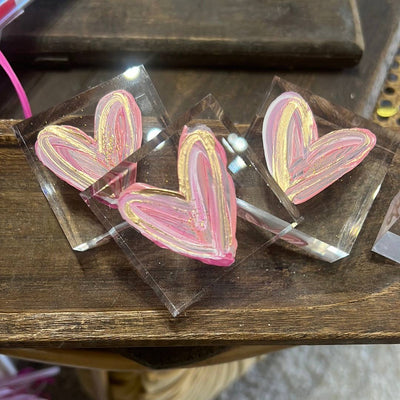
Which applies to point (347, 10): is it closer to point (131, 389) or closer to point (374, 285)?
point (374, 285)

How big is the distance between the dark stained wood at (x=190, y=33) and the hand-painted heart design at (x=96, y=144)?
188 millimetres

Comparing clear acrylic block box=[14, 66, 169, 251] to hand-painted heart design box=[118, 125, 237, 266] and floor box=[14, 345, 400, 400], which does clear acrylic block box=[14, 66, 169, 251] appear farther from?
floor box=[14, 345, 400, 400]

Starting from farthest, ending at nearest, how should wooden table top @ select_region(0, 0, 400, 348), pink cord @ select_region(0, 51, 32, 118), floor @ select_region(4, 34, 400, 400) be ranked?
1. floor @ select_region(4, 34, 400, 400)
2. pink cord @ select_region(0, 51, 32, 118)
3. wooden table top @ select_region(0, 0, 400, 348)

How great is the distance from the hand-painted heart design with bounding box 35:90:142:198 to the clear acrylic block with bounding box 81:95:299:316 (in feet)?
0.08

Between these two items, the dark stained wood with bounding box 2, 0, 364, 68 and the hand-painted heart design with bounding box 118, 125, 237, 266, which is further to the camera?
the dark stained wood with bounding box 2, 0, 364, 68

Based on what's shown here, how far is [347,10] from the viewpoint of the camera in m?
0.65

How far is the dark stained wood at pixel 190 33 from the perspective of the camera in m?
0.63

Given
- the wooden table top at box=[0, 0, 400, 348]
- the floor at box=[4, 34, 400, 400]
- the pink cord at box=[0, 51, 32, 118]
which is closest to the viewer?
the wooden table top at box=[0, 0, 400, 348]

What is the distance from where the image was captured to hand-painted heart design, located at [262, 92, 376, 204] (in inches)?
17.5

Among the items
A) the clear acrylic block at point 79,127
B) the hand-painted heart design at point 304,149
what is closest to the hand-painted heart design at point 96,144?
the clear acrylic block at point 79,127

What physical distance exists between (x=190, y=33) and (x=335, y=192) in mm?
294

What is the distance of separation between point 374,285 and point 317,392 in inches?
21.3

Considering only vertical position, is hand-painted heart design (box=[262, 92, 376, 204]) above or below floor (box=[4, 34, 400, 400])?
above

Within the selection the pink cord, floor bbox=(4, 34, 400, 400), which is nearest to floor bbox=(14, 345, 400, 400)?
floor bbox=(4, 34, 400, 400)
